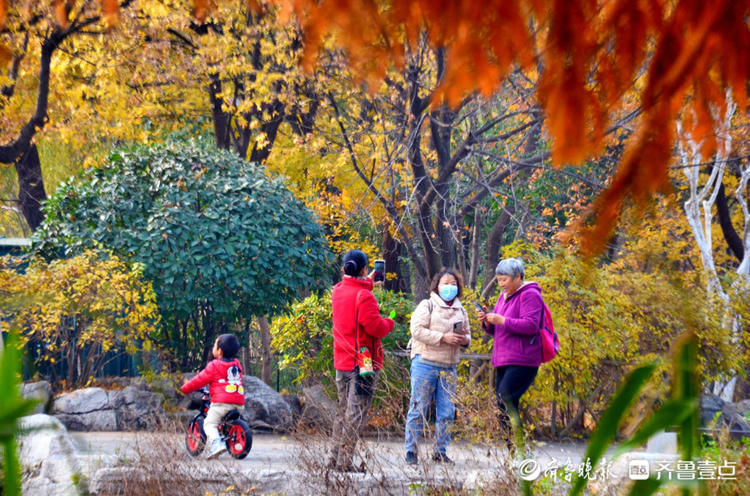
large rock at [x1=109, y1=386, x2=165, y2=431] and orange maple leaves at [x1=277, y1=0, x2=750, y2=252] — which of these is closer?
orange maple leaves at [x1=277, y1=0, x2=750, y2=252]

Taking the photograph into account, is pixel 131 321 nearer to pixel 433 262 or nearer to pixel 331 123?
pixel 433 262

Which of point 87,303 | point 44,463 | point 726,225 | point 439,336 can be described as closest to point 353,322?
point 439,336

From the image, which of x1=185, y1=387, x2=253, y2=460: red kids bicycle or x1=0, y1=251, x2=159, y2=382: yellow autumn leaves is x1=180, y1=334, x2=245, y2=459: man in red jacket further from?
x1=0, y1=251, x2=159, y2=382: yellow autumn leaves

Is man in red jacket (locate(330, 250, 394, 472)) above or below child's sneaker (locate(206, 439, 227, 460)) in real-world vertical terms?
above

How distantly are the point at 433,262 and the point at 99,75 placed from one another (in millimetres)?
6219

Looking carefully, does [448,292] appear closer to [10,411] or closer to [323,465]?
[323,465]

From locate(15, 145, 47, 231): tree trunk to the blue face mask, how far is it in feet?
34.9

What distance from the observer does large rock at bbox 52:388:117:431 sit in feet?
30.2

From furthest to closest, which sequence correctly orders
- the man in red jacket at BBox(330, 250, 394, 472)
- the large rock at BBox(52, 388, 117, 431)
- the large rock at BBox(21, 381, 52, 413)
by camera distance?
the large rock at BBox(52, 388, 117, 431) < the large rock at BBox(21, 381, 52, 413) < the man in red jacket at BBox(330, 250, 394, 472)

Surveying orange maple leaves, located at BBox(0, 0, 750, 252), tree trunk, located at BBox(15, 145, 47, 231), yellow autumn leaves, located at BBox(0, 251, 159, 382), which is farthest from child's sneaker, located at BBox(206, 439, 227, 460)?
tree trunk, located at BBox(15, 145, 47, 231)

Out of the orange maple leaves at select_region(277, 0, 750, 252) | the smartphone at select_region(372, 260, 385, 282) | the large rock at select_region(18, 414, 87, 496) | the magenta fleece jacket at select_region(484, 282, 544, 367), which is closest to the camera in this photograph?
the orange maple leaves at select_region(277, 0, 750, 252)

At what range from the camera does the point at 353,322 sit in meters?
6.37

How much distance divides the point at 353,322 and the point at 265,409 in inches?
155

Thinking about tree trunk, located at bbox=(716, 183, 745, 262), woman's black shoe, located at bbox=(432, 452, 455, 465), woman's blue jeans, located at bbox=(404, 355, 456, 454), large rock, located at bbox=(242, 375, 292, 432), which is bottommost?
large rock, located at bbox=(242, 375, 292, 432)
